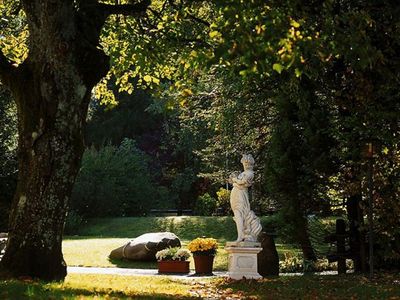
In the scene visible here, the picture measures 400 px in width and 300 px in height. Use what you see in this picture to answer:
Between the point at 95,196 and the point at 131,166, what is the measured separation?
358 centimetres

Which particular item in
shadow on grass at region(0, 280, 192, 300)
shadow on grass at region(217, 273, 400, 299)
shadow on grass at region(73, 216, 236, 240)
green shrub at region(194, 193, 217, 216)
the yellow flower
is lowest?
shadow on grass at region(217, 273, 400, 299)

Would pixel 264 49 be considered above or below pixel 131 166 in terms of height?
below

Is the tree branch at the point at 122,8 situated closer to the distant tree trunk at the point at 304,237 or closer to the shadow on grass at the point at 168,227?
the distant tree trunk at the point at 304,237

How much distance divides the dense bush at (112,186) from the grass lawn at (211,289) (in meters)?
20.9

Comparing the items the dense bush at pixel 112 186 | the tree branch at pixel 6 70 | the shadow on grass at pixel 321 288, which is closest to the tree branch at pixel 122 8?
the tree branch at pixel 6 70

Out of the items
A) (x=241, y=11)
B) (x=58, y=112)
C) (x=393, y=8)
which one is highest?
(x=393, y=8)

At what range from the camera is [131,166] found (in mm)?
37438

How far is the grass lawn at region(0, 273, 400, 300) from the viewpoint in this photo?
7.93 metres

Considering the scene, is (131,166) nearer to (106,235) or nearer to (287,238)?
(106,235)

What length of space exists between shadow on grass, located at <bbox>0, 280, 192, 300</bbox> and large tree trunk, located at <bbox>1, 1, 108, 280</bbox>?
0.90 m

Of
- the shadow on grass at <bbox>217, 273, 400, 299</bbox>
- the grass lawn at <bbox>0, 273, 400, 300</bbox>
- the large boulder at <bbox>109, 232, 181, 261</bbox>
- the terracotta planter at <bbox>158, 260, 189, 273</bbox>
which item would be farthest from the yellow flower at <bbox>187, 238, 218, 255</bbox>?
the large boulder at <bbox>109, 232, 181, 261</bbox>

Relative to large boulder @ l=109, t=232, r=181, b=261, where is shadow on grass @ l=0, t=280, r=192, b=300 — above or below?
below

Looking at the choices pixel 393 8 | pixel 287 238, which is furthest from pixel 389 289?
pixel 287 238

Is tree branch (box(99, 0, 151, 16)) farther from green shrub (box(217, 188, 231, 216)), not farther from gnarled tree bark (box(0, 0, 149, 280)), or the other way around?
green shrub (box(217, 188, 231, 216))
